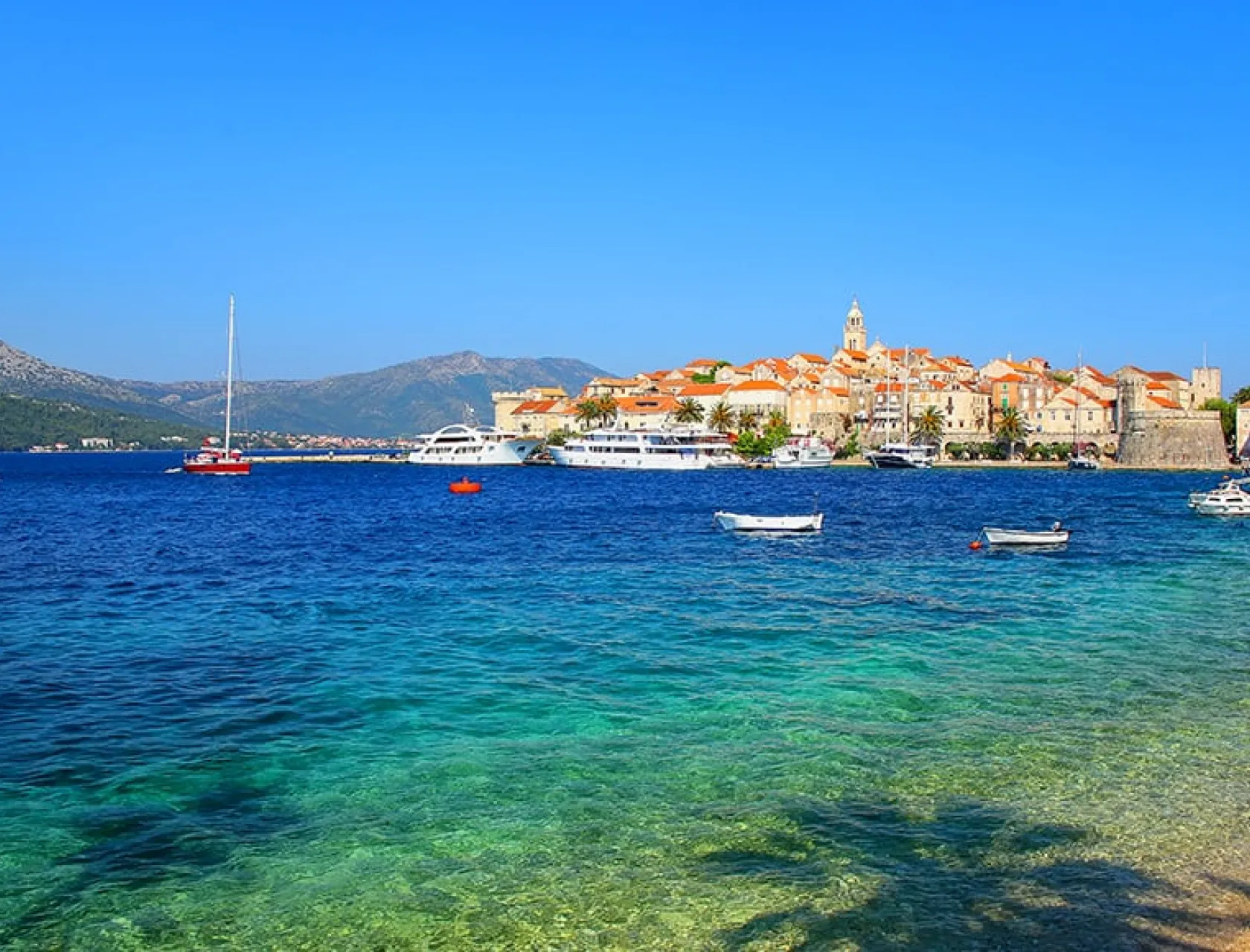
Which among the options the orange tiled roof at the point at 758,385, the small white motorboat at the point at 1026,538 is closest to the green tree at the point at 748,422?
the orange tiled roof at the point at 758,385

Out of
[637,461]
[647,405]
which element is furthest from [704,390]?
[637,461]

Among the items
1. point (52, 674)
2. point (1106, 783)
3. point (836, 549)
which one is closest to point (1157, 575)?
point (836, 549)

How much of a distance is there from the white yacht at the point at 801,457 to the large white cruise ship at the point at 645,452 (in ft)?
24.8

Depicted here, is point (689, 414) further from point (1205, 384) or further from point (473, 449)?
point (1205, 384)

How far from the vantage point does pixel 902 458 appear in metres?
115

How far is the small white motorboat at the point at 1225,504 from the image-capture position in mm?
53219

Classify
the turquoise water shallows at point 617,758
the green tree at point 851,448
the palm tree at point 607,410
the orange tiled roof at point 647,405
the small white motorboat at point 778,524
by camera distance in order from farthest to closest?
1. the orange tiled roof at point 647,405
2. the palm tree at point 607,410
3. the green tree at point 851,448
4. the small white motorboat at point 778,524
5. the turquoise water shallows at point 617,758

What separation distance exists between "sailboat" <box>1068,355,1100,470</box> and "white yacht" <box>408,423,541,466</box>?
65.0 m

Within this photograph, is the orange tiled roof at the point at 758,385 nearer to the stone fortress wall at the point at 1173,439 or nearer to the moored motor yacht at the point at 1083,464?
the moored motor yacht at the point at 1083,464

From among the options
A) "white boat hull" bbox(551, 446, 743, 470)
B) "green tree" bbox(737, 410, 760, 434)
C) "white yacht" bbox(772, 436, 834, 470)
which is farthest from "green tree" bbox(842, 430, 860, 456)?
"white boat hull" bbox(551, 446, 743, 470)

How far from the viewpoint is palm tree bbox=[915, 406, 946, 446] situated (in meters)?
135

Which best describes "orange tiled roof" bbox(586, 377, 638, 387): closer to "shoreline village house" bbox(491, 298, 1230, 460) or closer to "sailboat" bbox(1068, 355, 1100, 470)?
"shoreline village house" bbox(491, 298, 1230, 460)

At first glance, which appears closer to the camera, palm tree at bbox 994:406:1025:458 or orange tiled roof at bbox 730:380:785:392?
palm tree at bbox 994:406:1025:458

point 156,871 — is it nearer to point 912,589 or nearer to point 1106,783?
point 1106,783
